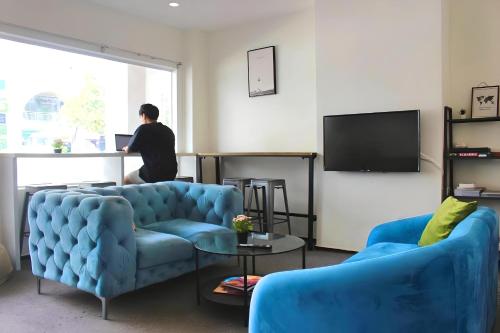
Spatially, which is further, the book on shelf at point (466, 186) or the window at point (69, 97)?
the window at point (69, 97)

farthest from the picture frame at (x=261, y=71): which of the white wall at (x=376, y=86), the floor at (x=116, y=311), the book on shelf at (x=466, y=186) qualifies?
the floor at (x=116, y=311)

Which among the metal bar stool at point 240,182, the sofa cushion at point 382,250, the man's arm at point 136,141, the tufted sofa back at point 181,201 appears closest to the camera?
the sofa cushion at point 382,250

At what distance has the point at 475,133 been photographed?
419 cm

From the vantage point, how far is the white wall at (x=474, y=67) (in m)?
4.07

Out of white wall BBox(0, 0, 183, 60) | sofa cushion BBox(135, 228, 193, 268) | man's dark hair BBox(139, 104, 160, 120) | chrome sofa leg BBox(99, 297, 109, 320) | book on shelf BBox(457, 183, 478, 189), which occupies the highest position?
white wall BBox(0, 0, 183, 60)

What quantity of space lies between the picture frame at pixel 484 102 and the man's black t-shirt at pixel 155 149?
9.51 feet

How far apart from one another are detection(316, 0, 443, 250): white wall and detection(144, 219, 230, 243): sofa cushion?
4.90 feet

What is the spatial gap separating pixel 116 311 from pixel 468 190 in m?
3.11

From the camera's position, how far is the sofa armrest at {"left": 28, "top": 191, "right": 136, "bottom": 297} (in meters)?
2.71

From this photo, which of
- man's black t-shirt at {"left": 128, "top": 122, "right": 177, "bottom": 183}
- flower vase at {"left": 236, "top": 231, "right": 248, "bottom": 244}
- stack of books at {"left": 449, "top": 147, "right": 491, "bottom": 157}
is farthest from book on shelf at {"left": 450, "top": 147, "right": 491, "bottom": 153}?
man's black t-shirt at {"left": 128, "top": 122, "right": 177, "bottom": 183}

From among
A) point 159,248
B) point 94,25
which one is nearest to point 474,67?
point 159,248

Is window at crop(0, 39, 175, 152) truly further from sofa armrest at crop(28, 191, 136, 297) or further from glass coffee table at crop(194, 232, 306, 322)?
glass coffee table at crop(194, 232, 306, 322)

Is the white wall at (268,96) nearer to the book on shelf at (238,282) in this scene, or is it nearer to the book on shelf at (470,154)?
the book on shelf at (470,154)

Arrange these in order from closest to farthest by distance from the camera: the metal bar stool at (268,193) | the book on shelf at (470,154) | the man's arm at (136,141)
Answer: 1. the book on shelf at (470,154)
2. the man's arm at (136,141)
3. the metal bar stool at (268,193)
